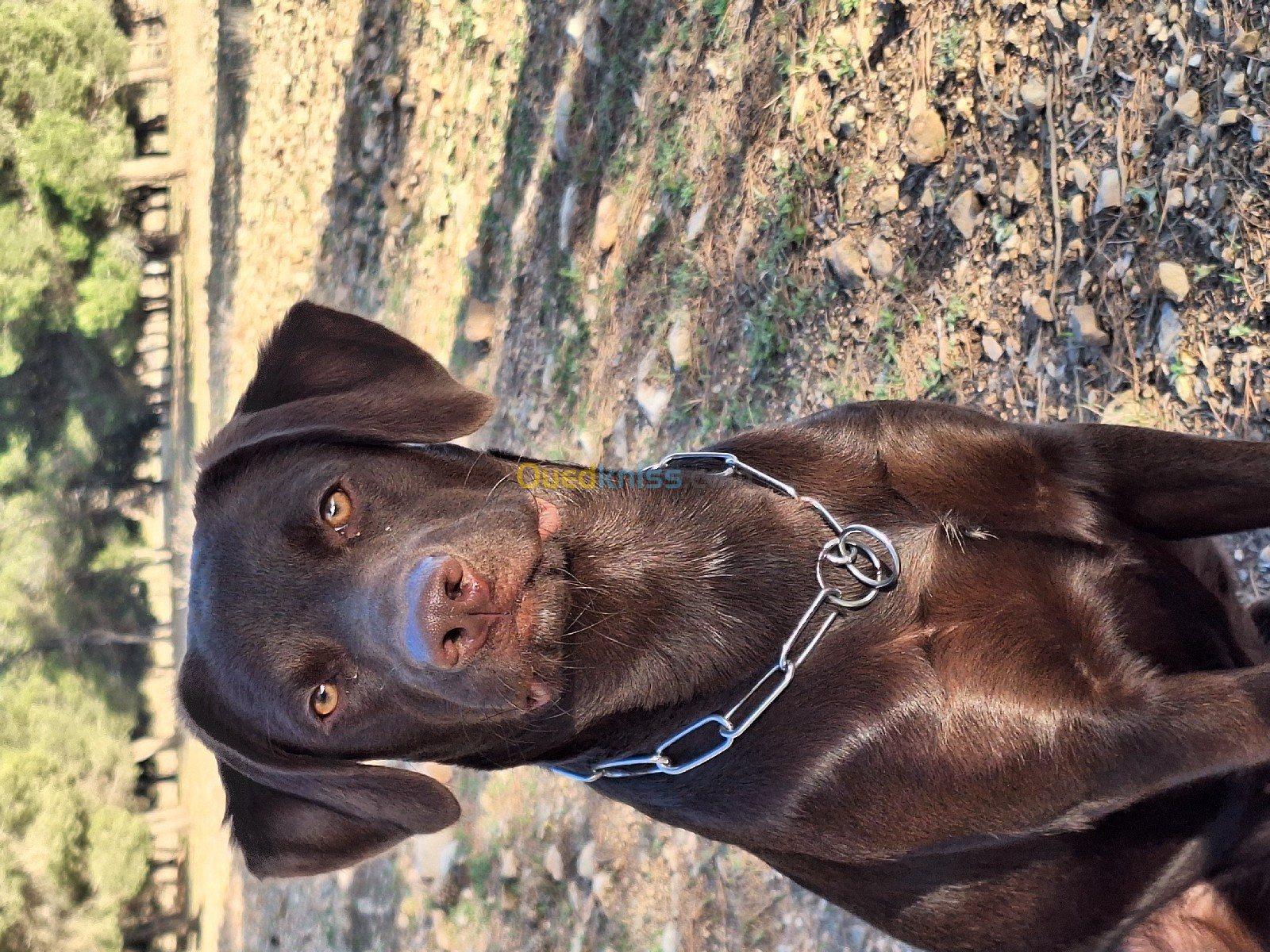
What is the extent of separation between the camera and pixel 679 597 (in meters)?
2.70

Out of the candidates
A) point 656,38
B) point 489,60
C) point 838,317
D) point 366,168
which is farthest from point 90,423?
point 838,317

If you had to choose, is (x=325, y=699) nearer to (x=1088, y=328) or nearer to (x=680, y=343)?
(x=1088, y=328)

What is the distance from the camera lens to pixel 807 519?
272cm

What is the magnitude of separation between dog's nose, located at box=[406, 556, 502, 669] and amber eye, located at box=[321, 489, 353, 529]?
16.1 inches

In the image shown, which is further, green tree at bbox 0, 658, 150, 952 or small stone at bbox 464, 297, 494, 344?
→ green tree at bbox 0, 658, 150, 952

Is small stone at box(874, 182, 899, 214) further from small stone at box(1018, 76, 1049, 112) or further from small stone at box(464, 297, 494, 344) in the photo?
small stone at box(464, 297, 494, 344)

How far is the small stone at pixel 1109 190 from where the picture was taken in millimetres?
3758

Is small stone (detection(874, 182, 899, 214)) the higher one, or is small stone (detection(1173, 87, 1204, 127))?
small stone (detection(1173, 87, 1204, 127))

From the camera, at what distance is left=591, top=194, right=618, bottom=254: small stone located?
6.12 metres

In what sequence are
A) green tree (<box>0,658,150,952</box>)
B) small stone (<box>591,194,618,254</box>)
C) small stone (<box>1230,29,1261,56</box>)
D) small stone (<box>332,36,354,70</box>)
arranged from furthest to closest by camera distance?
green tree (<box>0,658,150,952</box>), small stone (<box>332,36,354,70</box>), small stone (<box>591,194,618,254</box>), small stone (<box>1230,29,1261,56</box>)

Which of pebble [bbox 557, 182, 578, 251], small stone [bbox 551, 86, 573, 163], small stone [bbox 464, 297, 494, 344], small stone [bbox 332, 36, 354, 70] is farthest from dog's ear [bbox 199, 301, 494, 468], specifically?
small stone [bbox 332, 36, 354, 70]

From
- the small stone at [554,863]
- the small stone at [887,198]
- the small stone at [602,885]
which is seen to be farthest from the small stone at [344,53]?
the small stone at [602,885]

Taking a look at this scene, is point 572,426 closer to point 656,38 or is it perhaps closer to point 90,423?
point 656,38

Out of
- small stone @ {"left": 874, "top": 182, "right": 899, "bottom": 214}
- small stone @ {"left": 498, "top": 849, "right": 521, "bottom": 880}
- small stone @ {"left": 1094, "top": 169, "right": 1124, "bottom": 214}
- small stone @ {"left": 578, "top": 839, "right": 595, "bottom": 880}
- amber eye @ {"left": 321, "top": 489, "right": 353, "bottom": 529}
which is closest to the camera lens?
amber eye @ {"left": 321, "top": 489, "right": 353, "bottom": 529}
